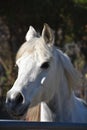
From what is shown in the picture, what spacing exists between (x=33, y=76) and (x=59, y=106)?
1.93ft

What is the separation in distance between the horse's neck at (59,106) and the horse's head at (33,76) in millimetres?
157

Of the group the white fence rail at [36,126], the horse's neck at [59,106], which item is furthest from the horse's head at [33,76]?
the white fence rail at [36,126]

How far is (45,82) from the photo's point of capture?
15.9 ft

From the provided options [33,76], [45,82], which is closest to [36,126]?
[33,76]

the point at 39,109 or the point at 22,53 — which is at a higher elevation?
the point at 22,53

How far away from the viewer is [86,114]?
18.5 ft

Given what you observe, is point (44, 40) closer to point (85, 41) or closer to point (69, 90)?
point (69, 90)

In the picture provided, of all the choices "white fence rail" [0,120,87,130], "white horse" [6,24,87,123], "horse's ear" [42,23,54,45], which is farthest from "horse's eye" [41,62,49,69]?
"white fence rail" [0,120,87,130]

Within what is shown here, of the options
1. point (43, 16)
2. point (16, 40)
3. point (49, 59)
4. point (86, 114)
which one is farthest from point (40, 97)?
point (16, 40)

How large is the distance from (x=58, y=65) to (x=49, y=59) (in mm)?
255

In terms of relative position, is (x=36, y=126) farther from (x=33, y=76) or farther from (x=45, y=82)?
(x=45, y=82)

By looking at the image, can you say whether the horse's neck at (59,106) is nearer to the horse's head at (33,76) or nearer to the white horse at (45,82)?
the white horse at (45,82)

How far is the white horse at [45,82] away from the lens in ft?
15.0

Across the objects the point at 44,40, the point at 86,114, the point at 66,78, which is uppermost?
the point at 44,40
